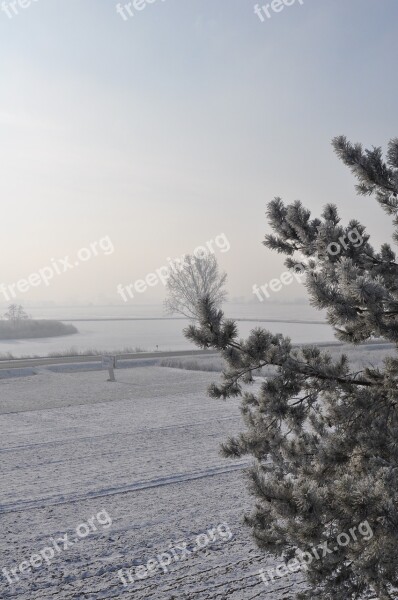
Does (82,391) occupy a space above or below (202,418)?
above

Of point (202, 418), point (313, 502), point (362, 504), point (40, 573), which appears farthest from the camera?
point (202, 418)

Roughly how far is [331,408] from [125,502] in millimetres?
5311

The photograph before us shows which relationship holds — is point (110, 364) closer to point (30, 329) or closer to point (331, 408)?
point (331, 408)

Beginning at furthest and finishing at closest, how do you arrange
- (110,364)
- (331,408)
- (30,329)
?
(30,329) < (110,364) < (331,408)

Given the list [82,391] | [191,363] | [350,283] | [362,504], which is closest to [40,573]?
[362,504]

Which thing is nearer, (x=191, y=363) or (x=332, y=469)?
(x=332, y=469)

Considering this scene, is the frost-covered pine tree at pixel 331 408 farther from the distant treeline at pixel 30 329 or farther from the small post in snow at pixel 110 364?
the distant treeline at pixel 30 329

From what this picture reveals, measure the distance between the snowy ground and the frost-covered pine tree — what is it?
1893 mm

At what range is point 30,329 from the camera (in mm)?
72438

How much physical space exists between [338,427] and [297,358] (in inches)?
33.3

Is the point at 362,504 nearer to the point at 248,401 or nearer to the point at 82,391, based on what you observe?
the point at 248,401

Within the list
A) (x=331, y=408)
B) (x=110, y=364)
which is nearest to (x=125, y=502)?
(x=331, y=408)

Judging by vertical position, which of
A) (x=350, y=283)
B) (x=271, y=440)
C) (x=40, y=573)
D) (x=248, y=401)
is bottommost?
(x=40, y=573)

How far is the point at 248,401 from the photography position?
19.8 ft
